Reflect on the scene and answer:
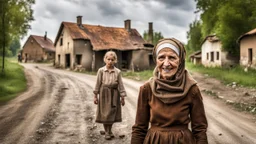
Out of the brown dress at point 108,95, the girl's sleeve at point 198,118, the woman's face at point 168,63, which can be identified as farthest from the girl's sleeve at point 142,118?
the brown dress at point 108,95

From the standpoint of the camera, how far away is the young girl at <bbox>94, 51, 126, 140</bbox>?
5.86 m

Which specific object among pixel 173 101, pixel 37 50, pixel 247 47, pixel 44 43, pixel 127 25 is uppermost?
pixel 127 25

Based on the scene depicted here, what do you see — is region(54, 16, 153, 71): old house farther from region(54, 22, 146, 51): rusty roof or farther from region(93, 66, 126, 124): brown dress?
region(93, 66, 126, 124): brown dress

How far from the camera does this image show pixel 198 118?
2.16 m

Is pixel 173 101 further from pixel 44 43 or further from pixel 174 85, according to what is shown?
pixel 44 43

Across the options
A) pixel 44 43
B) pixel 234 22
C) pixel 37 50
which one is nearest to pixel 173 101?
pixel 234 22

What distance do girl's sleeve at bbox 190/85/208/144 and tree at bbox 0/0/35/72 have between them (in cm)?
1778

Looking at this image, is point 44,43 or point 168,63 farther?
point 44,43

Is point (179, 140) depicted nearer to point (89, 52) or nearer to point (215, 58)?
point (215, 58)

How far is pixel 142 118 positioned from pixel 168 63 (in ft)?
1.75

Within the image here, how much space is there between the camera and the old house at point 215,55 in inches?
1051

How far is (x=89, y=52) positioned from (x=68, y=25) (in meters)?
4.52

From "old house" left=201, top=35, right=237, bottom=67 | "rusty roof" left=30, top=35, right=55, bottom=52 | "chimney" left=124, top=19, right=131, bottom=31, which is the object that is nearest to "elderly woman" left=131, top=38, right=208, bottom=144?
"old house" left=201, top=35, right=237, bottom=67

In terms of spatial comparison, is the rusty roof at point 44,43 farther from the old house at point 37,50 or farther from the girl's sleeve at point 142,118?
the girl's sleeve at point 142,118
